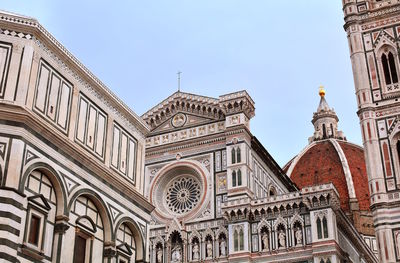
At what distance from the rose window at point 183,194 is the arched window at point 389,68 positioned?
38.0ft

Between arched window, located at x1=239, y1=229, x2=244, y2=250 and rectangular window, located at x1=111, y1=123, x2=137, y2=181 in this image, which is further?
arched window, located at x1=239, y1=229, x2=244, y2=250

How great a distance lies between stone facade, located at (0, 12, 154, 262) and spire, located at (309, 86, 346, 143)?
6460cm

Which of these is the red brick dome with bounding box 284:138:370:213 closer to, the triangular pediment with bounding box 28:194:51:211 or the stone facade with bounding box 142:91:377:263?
the stone facade with bounding box 142:91:377:263

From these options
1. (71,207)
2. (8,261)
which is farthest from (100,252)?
(8,261)

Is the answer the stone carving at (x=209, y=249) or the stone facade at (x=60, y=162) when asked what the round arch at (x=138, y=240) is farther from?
the stone carving at (x=209, y=249)

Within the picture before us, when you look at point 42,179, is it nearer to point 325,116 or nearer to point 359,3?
point 359,3

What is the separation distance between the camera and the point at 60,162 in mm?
14539

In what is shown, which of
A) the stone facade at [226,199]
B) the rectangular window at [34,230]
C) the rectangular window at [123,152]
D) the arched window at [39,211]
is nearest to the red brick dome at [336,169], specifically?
the stone facade at [226,199]

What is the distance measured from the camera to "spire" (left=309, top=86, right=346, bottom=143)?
264 feet

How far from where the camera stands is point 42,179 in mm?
13891

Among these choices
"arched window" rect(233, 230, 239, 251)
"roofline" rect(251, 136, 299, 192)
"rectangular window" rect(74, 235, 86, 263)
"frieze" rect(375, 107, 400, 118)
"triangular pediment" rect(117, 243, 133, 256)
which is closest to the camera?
"rectangular window" rect(74, 235, 86, 263)

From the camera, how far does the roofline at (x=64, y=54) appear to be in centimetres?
1437

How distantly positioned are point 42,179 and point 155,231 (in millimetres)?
20331

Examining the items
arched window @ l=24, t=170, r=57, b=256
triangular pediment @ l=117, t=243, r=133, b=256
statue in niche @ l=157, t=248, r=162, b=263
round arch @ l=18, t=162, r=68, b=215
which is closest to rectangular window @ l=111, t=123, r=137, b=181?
triangular pediment @ l=117, t=243, r=133, b=256
